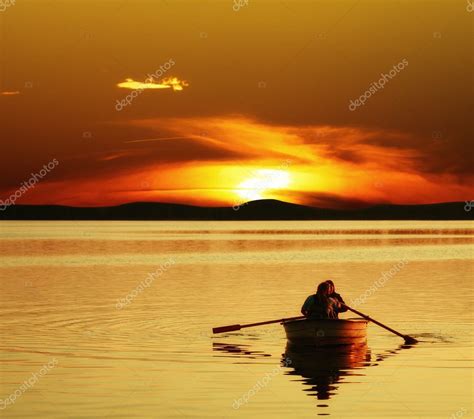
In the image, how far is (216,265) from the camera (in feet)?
260

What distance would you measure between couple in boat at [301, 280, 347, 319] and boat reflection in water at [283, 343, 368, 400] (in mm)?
896

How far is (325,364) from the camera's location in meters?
27.8

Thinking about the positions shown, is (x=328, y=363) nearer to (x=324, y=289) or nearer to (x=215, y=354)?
(x=324, y=289)

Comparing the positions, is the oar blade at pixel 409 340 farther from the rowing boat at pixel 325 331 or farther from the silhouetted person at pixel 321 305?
the silhouetted person at pixel 321 305

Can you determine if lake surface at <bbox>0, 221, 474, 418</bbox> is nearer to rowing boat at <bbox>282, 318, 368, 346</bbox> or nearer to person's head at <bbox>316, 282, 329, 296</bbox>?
rowing boat at <bbox>282, 318, 368, 346</bbox>

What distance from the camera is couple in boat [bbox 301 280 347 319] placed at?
29.8 metres

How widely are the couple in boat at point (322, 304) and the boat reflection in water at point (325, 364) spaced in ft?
2.94

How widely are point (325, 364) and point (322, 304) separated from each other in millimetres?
2413

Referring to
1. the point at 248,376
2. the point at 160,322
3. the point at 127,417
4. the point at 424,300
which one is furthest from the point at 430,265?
the point at 127,417

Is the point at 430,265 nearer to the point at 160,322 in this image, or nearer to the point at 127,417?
the point at 160,322

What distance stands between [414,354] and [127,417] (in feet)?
36.9

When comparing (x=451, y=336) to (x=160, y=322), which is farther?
(x=160, y=322)

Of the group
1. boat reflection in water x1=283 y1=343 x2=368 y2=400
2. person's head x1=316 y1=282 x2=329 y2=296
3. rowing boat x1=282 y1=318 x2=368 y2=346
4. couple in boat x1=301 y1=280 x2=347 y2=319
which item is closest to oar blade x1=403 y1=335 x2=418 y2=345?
boat reflection in water x1=283 y1=343 x2=368 y2=400

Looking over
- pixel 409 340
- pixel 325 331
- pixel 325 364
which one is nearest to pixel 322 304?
pixel 325 331
